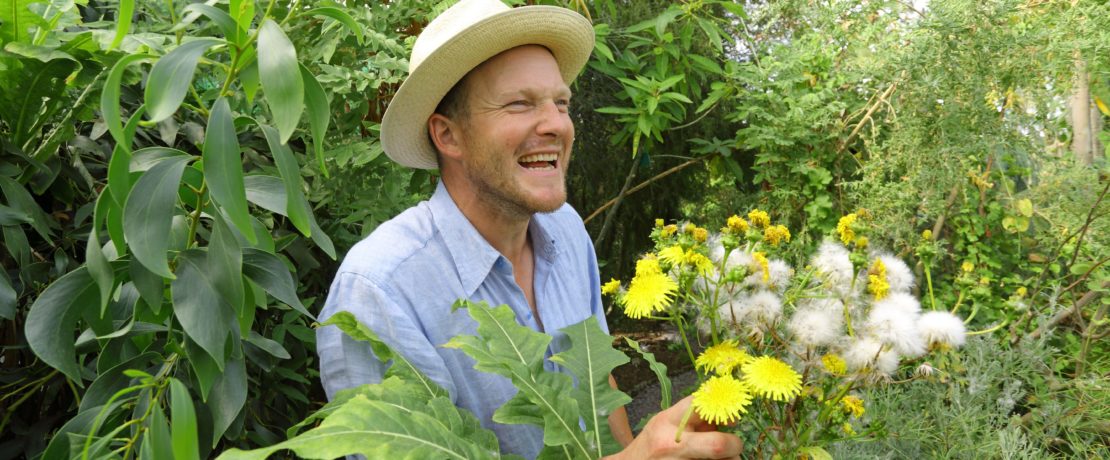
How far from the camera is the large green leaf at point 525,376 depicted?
107 cm

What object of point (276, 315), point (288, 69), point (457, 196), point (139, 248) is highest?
point (288, 69)

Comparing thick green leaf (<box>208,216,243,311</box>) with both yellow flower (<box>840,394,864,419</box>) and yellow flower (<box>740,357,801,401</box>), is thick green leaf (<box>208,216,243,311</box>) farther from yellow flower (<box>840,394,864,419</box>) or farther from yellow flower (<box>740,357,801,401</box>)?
yellow flower (<box>840,394,864,419</box>)

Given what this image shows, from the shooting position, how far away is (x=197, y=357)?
3.27 ft

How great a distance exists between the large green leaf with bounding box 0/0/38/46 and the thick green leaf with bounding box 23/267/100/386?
1.94 feet

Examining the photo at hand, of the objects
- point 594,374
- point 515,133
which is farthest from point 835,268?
point 515,133

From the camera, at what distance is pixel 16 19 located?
4.49 feet

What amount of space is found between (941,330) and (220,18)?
95cm

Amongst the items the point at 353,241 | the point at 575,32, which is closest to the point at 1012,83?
the point at 575,32

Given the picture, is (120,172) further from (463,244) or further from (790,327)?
(463,244)

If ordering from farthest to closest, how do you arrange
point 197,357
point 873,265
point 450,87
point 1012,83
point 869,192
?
point 869,192
point 1012,83
point 450,87
point 873,265
point 197,357

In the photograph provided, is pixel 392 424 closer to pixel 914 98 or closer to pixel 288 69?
pixel 288 69

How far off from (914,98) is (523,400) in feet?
5.59

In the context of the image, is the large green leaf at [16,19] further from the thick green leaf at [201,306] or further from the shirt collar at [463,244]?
the shirt collar at [463,244]

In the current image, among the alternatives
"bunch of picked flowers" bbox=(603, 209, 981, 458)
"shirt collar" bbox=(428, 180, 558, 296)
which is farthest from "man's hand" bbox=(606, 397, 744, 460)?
"shirt collar" bbox=(428, 180, 558, 296)
